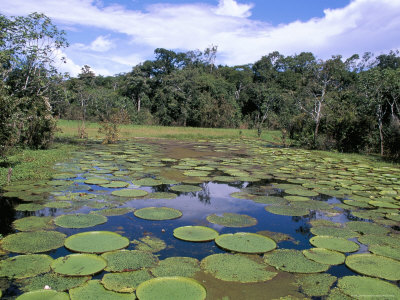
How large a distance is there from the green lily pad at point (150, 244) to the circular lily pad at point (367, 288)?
2.00 metres

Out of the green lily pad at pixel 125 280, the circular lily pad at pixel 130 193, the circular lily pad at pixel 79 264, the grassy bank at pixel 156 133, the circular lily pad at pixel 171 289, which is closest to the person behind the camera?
the circular lily pad at pixel 171 289

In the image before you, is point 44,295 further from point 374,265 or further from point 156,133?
point 156,133

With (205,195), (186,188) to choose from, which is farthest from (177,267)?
(186,188)

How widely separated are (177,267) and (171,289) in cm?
45

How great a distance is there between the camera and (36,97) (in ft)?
35.8

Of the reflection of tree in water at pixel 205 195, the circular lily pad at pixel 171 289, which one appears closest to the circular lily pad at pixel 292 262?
the circular lily pad at pixel 171 289

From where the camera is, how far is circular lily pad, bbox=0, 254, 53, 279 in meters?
2.94

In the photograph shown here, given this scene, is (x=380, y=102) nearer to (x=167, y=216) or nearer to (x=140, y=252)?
(x=167, y=216)

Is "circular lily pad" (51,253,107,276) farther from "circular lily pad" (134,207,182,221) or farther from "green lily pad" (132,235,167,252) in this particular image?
"circular lily pad" (134,207,182,221)

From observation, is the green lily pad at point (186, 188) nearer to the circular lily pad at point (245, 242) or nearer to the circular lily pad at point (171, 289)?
the circular lily pad at point (245, 242)

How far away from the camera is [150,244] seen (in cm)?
381

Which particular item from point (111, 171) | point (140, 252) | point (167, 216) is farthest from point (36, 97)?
point (140, 252)

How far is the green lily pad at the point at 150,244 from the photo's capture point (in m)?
3.68

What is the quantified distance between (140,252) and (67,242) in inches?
35.7
